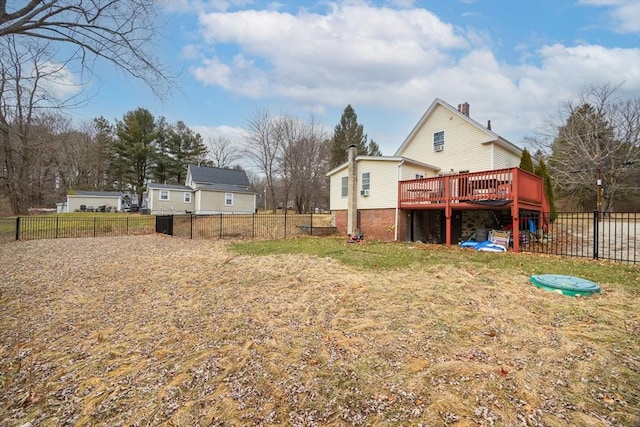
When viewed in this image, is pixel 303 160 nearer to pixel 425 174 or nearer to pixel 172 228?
pixel 172 228

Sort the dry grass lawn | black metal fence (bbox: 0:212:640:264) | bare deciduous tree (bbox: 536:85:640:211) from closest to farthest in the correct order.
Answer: the dry grass lawn
black metal fence (bbox: 0:212:640:264)
bare deciduous tree (bbox: 536:85:640:211)

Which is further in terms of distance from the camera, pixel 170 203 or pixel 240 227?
pixel 170 203

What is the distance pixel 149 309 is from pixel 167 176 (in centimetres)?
3840

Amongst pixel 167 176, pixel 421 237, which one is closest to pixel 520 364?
pixel 421 237

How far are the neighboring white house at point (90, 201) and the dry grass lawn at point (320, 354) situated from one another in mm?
32283

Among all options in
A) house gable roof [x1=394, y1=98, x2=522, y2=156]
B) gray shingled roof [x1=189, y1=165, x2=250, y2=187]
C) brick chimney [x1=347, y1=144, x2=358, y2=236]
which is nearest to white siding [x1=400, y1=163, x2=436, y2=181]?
brick chimney [x1=347, y1=144, x2=358, y2=236]

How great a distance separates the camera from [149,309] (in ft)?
15.0

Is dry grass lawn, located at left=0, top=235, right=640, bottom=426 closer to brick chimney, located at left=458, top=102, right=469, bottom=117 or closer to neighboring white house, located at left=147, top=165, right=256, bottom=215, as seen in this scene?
brick chimney, located at left=458, top=102, right=469, bottom=117

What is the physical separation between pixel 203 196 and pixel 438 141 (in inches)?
839

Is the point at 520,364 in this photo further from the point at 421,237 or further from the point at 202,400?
the point at 421,237

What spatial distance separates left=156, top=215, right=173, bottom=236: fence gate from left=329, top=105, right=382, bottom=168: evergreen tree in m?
19.9

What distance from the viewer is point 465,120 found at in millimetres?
14195

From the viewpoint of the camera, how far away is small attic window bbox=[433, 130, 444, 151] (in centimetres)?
1518

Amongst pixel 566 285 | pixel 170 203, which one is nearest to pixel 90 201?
pixel 170 203
